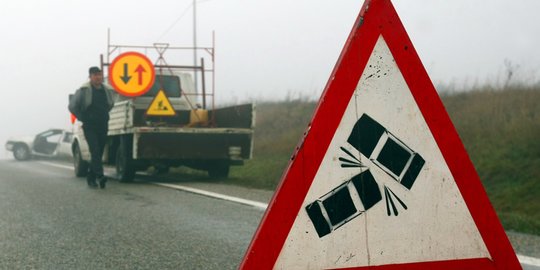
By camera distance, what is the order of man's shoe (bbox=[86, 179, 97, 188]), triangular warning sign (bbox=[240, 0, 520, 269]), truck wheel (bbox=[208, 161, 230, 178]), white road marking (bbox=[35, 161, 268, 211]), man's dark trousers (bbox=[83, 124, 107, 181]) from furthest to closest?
truck wheel (bbox=[208, 161, 230, 178]) → man's shoe (bbox=[86, 179, 97, 188]) → man's dark trousers (bbox=[83, 124, 107, 181]) → white road marking (bbox=[35, 161, 268, 211]) → triangular warning sign (bbox=[240, 0, 520, 269])

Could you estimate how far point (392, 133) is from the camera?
273 cm

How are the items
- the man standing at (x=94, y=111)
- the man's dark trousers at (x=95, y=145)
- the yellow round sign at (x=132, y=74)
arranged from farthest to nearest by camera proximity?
1. the yellow round sign at (x=132, y=74)
2. the man's dark trousers at (x=95, y=145)
3. the man standing at (x=94, y=111)

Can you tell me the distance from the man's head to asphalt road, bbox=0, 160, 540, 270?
165cm

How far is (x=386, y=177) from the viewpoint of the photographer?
271 centimetres

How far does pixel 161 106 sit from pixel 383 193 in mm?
11558

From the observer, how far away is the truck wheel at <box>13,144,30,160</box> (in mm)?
32781

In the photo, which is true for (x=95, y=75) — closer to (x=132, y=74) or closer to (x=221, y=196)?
(x=221, y=196)

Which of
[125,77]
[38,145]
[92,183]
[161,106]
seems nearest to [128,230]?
[92,183]

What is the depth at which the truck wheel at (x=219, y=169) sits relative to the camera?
14.7 metres

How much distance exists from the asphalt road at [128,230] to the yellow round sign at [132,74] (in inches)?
162

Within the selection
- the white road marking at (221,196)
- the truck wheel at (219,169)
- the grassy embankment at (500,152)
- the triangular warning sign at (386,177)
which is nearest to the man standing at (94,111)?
the white road marking at (221,196)

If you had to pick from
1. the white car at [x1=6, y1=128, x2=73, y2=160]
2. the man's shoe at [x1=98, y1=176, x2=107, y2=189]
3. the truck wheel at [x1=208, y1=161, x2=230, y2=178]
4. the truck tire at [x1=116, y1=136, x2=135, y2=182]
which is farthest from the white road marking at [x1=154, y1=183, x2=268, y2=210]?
the white car at [x1=6, y1=128, x2=73, y2=160]

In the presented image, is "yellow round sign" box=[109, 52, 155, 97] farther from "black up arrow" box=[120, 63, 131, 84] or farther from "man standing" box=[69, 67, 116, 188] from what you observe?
"man standing" box=[69, 67, 116, 188]

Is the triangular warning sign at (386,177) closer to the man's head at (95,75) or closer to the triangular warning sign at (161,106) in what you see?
the man's head at (95,75)
